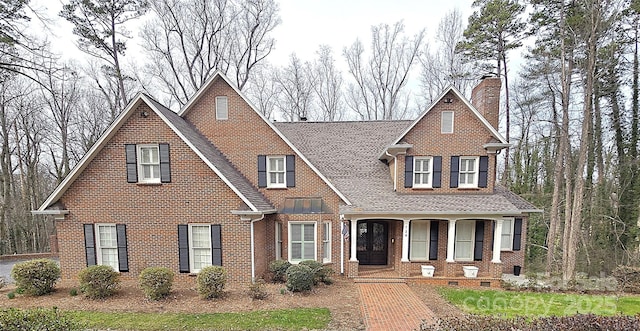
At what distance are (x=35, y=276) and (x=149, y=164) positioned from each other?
4.96m

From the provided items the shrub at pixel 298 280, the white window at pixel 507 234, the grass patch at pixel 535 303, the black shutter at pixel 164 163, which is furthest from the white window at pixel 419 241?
the black shutter at pixel 164 163

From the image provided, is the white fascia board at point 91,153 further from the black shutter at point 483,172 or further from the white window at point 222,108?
the black shutter at point 483,172

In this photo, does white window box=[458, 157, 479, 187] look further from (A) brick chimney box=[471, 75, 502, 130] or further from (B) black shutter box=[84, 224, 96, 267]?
(B) black shutter box=[84, 224, 96, 267]

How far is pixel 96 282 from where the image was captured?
344 inches

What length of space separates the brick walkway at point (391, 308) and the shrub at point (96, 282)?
8.19 m

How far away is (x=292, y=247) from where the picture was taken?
11609 millimetres

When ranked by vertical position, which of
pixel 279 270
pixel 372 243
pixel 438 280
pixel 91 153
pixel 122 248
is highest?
pixel 91 153

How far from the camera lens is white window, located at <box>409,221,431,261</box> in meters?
11.9

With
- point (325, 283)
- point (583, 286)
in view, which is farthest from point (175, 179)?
point (583, 286)

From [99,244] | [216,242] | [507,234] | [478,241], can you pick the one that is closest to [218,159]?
[216,242]

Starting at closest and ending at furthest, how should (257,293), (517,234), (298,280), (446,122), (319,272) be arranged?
(257,293) < (298,280) < (319,272) < (446,122) < (517,234)

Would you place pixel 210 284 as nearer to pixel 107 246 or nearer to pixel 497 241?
pixel 107 246

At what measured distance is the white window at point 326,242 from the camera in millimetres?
11539

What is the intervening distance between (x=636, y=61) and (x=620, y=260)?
→ 11.8 meters
